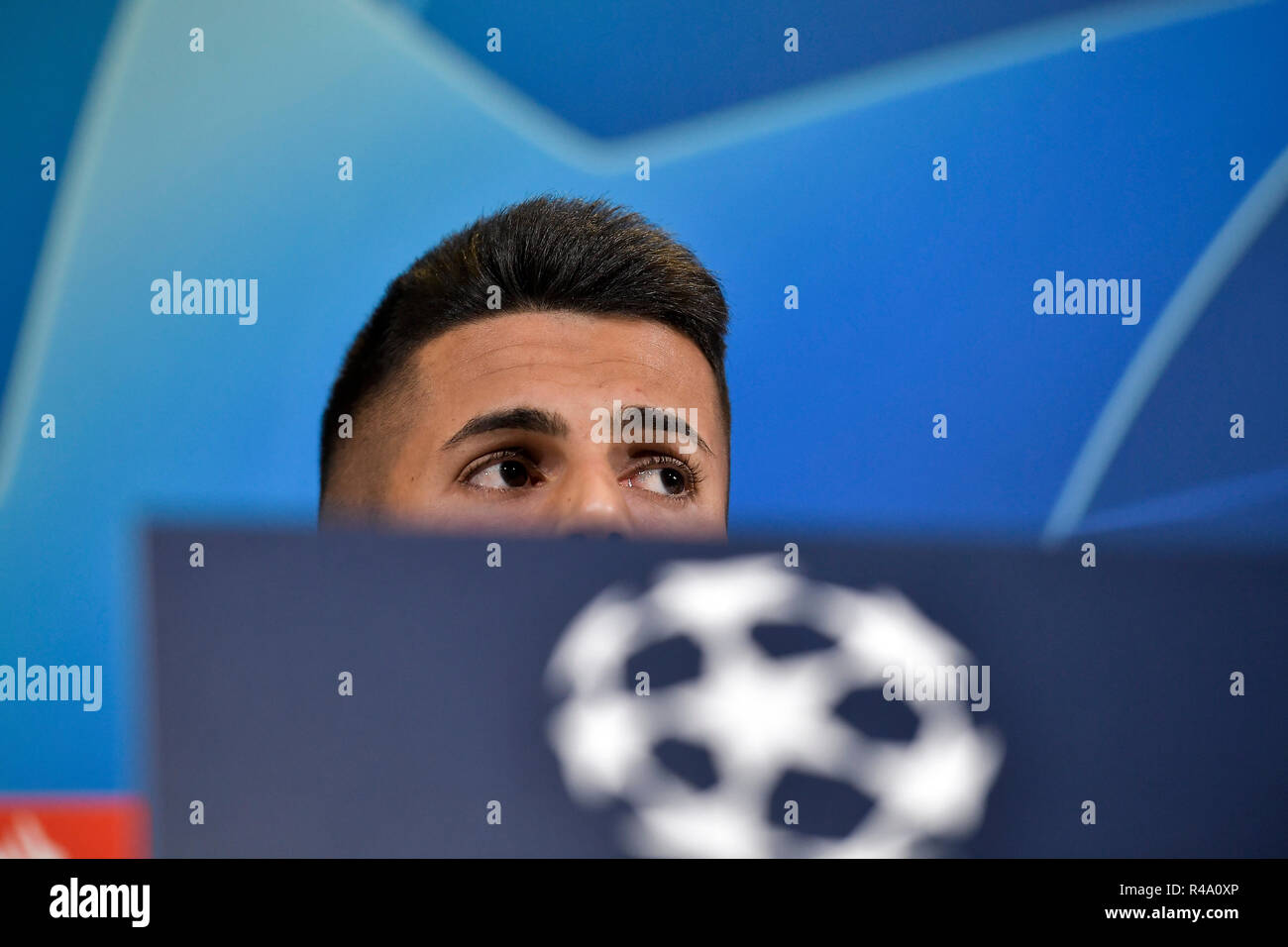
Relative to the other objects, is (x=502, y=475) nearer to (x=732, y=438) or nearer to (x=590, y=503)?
(x=590, y=503)

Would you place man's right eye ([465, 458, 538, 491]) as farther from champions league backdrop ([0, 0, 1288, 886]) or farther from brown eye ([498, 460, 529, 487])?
champions league backdrop ([0, 0, 1288, 886])

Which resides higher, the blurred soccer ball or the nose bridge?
the nose bridge

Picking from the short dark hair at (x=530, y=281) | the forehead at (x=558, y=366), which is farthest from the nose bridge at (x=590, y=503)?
the short dark hair at (x=530, y=281)

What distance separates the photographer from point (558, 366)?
7.60 ft

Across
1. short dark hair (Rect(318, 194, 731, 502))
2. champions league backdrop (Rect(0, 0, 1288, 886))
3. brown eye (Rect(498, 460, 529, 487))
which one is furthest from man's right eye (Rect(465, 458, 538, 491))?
short dark hair (Rect(318, 194, 731, 502))

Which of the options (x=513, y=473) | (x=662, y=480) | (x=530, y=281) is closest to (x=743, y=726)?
(x=662, y=480)

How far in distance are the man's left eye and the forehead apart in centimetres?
11

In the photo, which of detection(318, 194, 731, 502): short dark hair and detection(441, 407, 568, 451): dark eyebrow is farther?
detection(318, 194, 731, 502): short dark hair

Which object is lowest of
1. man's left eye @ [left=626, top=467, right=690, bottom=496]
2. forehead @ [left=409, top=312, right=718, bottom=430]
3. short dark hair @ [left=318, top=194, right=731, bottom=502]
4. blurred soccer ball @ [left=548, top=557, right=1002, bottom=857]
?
blurred soccer ball @ [left=548, top=557, right=1002, bottom=857]

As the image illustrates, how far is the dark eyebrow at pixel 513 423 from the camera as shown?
227 centimetres

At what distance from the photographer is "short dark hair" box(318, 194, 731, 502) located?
93.4 inches

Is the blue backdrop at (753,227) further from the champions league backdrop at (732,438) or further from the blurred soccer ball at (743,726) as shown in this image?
the blurred soccer ball at (743,726)

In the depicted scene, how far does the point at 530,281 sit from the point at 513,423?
292mm

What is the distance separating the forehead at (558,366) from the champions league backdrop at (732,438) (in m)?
0.15
